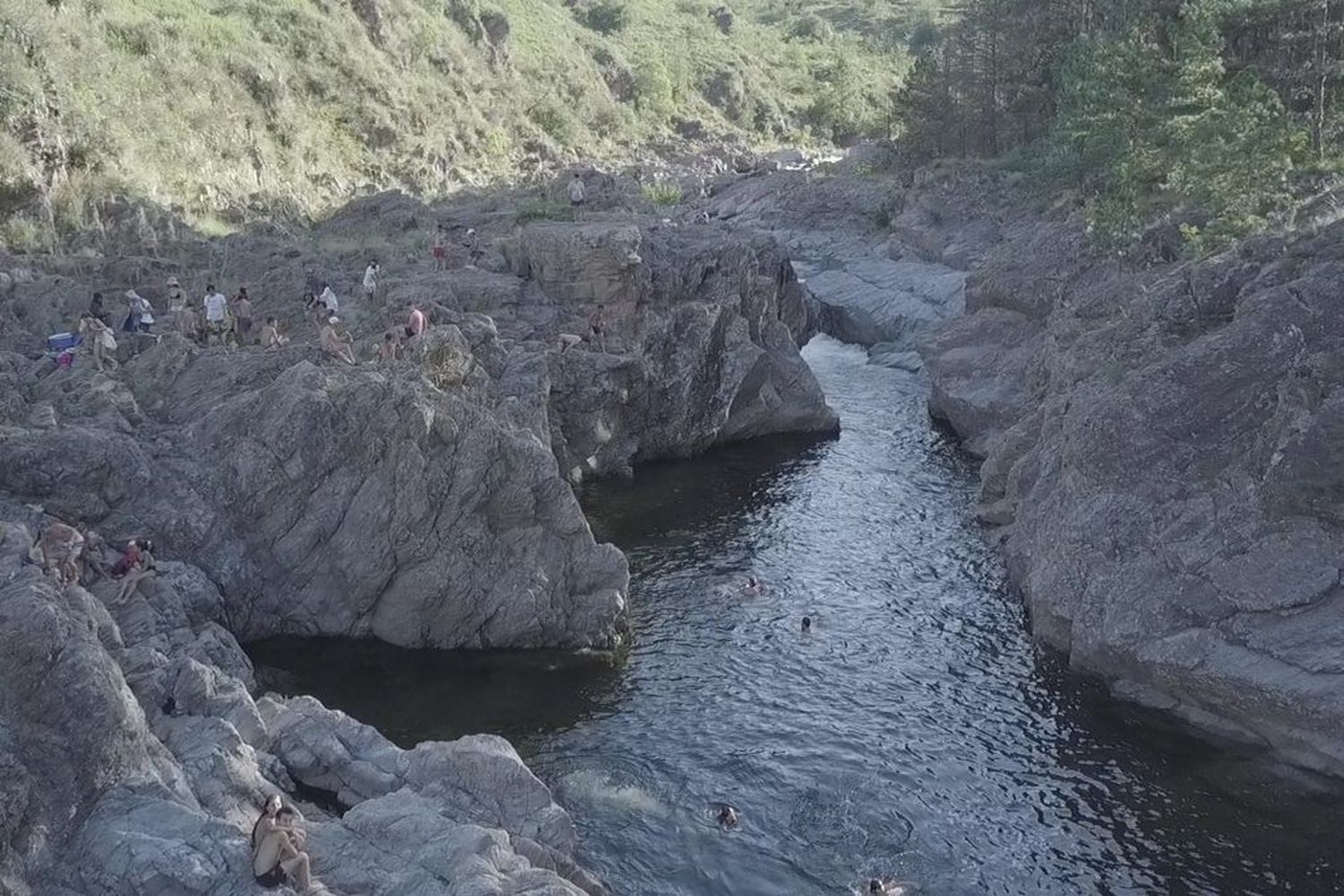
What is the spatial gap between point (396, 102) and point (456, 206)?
71.2 ft

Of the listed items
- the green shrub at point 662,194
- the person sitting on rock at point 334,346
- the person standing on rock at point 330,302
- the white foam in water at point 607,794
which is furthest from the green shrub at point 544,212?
the white foam in water at point 607,794

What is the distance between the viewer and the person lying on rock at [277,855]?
19.7m

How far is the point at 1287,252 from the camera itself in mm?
37281

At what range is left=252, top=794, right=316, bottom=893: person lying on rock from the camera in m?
19.7

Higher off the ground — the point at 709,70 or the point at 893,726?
the point at 709,70

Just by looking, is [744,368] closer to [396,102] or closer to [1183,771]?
[1183,771]

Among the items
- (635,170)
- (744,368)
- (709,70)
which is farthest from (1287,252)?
(709,70)

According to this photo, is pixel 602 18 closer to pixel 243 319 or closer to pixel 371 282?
pixel 371 282

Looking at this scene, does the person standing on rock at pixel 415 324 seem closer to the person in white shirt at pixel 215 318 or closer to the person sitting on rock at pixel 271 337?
the person sitting on rock at pixel 271 337

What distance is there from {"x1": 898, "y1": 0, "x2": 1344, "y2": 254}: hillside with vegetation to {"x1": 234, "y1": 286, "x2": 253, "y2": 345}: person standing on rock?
34.1m

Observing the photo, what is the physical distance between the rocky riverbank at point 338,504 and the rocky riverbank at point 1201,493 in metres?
13.1

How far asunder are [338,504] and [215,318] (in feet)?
45.3

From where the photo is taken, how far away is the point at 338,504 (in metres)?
34.3

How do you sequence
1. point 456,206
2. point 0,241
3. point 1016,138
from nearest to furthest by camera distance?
point 0,241 < point 456,206 < point 1016,138
